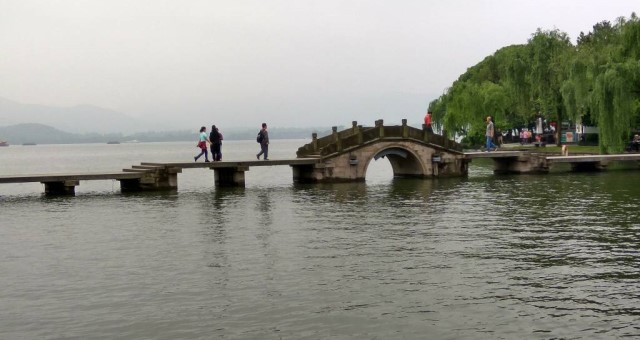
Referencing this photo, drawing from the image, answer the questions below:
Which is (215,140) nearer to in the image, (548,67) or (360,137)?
(360,137)

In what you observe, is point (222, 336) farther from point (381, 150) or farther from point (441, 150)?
point (441, 150)

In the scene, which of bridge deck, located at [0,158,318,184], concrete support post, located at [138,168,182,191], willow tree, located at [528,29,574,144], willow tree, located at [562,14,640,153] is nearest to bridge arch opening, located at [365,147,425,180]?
bridge deck, located at [0,158,318,184]

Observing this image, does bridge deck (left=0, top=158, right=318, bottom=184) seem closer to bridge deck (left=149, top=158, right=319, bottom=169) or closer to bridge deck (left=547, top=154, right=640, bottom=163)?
bridge deck (left=149, top=158, right=319, bottom=169)

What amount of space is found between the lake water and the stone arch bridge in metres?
12.1

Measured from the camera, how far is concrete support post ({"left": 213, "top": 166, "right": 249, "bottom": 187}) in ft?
144

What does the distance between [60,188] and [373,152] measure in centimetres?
1751

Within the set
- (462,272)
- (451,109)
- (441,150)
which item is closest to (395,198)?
(441,150)

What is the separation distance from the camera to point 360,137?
148ft

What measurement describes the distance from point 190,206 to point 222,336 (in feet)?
68.2

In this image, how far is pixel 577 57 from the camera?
57281 mm

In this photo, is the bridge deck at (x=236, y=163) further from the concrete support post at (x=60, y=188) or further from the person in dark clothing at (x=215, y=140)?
the concrete support post at (x=60, y=188)

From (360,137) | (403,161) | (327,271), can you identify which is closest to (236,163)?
(360,137)

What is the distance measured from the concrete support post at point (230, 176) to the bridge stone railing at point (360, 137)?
4.15 meters

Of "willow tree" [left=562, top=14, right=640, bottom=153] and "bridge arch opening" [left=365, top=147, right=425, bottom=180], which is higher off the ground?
"willow tree" [left=562, top=14, right=640, bottom=153]
